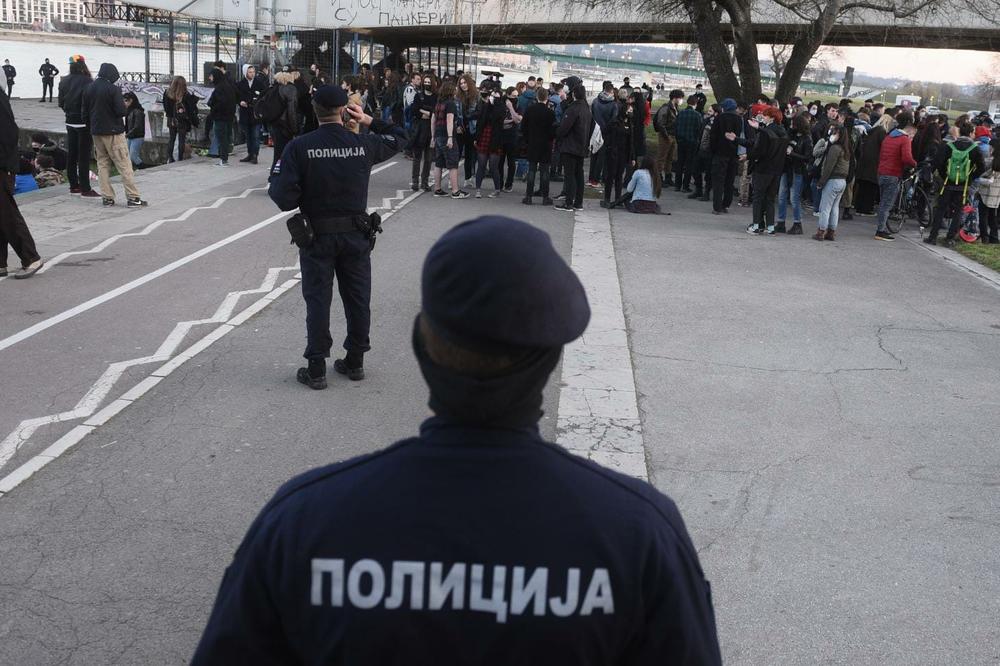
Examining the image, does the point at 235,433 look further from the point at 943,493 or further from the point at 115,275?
the point at 115,275

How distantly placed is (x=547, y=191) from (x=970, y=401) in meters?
9.63

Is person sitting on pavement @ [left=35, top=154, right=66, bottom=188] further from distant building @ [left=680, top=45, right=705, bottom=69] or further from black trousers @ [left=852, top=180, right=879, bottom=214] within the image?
distant building @ [left=680, top=45, right=705, bottom=69]

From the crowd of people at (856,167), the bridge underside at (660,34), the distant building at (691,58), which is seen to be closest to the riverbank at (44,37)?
the bridge underside at (660,34)

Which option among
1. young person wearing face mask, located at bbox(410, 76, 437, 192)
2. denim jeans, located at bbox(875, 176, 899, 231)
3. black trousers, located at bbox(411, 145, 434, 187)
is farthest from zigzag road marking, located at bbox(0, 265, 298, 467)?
denim jeans, located at bbox(875, 176, 899, 231)

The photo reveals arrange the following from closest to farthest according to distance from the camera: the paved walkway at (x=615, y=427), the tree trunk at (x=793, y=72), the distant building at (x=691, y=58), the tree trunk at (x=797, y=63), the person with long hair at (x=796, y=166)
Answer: the paved walkway at (x=615, y=427), the person with long hair at (x=796, y=166), the tree trunk at (x=797, y=63), the tree trunk at (x=793, y=72), the distant building at (x=691, y=58)

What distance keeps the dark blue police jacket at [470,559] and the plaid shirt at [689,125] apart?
1736 centimetres

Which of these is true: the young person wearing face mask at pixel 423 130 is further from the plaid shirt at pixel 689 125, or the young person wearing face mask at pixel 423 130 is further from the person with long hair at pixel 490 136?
the plaid shirt at pixel 689 125

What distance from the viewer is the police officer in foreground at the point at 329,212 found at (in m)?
6.47

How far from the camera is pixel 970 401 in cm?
721

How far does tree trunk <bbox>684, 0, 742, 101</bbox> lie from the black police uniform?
17.0m

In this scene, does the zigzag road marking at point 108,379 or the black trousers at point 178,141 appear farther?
the black trousers at point 178,141

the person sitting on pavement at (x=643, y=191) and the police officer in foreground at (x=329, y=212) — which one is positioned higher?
the police officer in foreground at (x=329, y=212)

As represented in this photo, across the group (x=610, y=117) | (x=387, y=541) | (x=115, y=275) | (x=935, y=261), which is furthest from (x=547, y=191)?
(x=387, y=541)

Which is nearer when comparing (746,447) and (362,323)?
(746,447)
